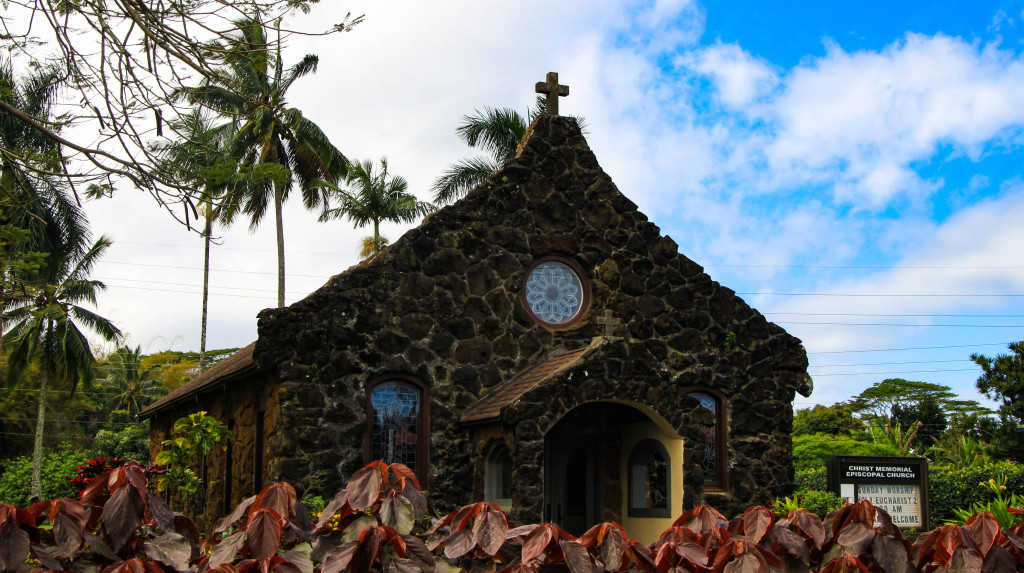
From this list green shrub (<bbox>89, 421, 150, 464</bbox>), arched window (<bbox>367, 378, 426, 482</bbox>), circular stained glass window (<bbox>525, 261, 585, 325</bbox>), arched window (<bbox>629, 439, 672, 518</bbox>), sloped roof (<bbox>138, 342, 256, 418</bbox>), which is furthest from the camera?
green shrub (<bbox>89, 421, 150, 464</bbox>)

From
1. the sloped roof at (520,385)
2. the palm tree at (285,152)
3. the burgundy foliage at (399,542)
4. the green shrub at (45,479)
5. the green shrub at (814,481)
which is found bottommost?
the green shrub at (45,479)

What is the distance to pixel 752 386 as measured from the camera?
632 inches

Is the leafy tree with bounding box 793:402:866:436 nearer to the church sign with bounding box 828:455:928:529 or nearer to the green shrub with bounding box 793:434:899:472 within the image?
the green shrub with bounding box 793:434:899:472

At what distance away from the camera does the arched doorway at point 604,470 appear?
47.5 ft

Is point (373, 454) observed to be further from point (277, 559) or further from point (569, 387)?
point (277, 559)

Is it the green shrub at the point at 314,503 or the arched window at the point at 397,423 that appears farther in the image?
the arched window at the point at 397,423

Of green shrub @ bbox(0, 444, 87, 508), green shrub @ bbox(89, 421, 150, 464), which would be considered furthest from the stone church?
green shrub @ bbox(89, 421, 150, 464)

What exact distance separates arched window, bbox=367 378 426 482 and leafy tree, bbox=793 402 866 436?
128 feet

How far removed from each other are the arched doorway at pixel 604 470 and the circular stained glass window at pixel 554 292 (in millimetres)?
1566

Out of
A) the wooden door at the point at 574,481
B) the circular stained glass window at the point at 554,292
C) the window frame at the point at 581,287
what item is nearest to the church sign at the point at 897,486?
the wooden door at the point at 574,481

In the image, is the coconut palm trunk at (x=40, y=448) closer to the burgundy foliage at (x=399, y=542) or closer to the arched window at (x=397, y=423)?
the arched window at (x=397, y=423)

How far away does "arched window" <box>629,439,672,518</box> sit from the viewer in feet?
46.8

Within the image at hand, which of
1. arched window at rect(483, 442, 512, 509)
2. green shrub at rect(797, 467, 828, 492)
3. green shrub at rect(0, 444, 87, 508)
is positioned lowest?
green shrub at rect(0, 444, 87, 508)

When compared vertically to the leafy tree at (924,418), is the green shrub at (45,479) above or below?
below
